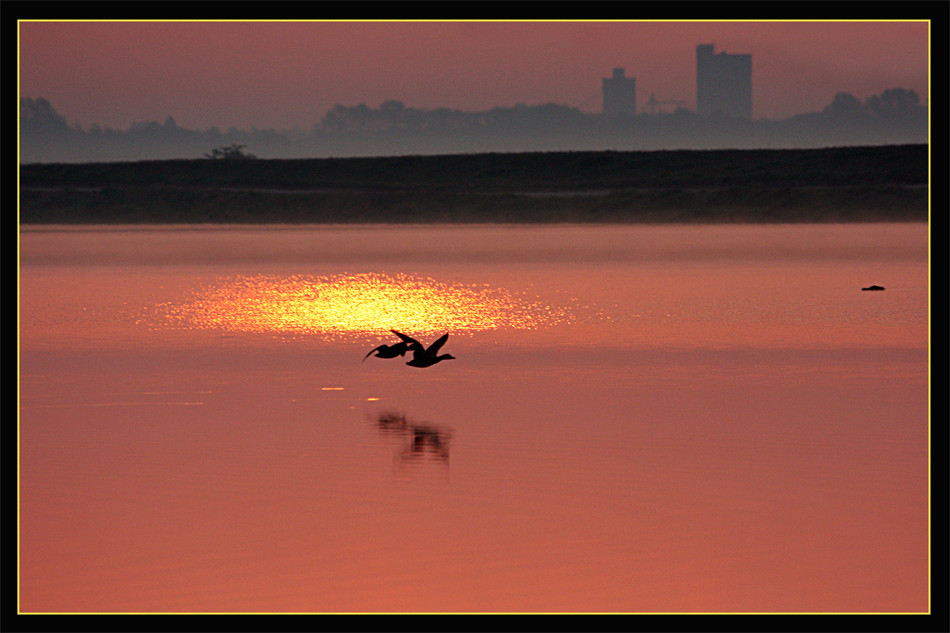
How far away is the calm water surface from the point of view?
8156 mm

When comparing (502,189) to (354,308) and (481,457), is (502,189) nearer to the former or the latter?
(354,308)

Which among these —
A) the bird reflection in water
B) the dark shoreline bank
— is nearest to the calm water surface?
the bird reflection in water

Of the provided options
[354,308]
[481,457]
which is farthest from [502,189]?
→ [481,457]

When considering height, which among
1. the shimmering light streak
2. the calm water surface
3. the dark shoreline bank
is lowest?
the calm water surface

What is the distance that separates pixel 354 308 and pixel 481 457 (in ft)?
42.8

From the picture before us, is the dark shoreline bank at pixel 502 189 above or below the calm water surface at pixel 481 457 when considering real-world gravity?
above

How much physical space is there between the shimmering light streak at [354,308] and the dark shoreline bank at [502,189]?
45878mm

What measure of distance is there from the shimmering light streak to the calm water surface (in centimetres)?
14

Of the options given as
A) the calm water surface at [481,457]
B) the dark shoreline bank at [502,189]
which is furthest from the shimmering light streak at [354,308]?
the dark shoreline bank at [502,189]

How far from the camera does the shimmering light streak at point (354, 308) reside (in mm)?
20906

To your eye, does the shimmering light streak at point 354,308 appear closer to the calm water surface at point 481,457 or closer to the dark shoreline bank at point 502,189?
the calm water surface at point 481,457

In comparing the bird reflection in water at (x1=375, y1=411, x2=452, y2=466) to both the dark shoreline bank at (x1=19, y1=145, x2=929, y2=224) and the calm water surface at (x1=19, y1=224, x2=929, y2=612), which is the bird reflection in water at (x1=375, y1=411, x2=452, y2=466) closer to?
the calm water surface at (x1=19, y1=224, x2=929, y2=612)

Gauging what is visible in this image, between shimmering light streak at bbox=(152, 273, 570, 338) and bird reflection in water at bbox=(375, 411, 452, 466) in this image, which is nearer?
bird reflection in water at bbox=(375, 411, 452, 466)

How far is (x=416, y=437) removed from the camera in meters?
11.9
